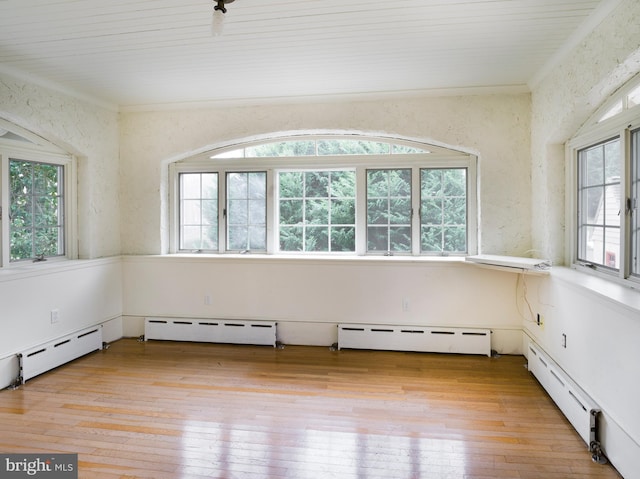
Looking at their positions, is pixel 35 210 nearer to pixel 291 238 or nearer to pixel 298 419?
pixel 291 238

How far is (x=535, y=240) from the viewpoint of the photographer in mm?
3637

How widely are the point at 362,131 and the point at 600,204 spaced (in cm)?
220

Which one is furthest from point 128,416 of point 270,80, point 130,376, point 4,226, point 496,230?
point 496,230

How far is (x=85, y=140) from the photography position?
3.90m

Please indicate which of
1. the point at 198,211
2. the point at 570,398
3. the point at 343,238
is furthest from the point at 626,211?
the point at 198,211

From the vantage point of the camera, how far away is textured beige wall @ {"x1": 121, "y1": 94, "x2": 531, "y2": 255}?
3.75 m

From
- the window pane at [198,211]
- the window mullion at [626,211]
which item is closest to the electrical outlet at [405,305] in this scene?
the window mullion at [626,211]

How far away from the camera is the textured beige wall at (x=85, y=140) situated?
10.8ft

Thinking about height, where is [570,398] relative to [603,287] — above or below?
below

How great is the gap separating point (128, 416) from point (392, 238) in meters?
2.91

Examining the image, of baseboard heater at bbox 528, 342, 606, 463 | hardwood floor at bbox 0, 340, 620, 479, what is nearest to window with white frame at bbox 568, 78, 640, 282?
baseboard heater at bbox 528, 342, 606, 463

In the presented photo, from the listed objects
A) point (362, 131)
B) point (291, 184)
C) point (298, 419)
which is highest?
point (362, 131)

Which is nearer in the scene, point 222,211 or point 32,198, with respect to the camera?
point 32,198

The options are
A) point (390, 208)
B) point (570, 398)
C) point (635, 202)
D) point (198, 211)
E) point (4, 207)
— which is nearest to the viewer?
point (635, 202)
